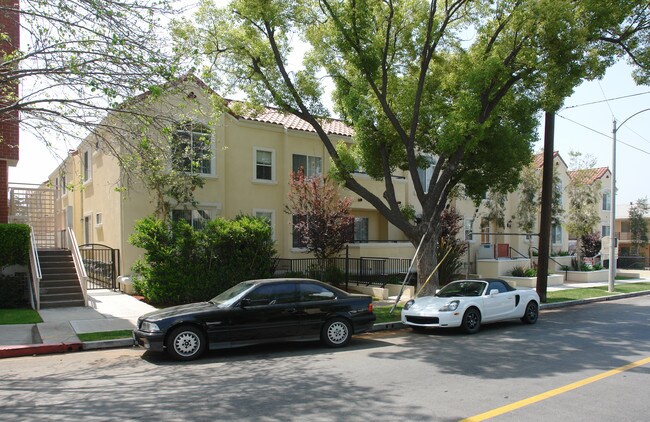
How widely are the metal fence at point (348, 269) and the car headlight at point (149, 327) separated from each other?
1033 centimetres

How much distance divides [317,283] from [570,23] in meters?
9.36

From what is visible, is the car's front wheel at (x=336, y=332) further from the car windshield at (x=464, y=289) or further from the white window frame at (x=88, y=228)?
the white window frame at (x=88, y=228)

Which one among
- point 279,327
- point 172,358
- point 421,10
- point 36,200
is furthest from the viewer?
point 36,200

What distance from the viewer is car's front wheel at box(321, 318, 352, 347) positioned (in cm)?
1005

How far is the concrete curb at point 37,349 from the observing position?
9352 mm

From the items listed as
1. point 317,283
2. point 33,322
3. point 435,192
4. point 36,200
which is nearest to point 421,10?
point 435,192

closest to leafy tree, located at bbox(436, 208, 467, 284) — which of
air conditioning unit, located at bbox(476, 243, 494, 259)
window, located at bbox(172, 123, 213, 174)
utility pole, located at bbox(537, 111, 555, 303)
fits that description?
air conditioning unit, located at bbox(476, 243, 494, 259)

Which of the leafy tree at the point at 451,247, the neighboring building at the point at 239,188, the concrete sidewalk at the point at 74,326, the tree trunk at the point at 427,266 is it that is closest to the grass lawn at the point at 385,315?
the concrete sidewalk at the point at 74,326

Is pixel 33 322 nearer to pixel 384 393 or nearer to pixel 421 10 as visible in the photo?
pixel 384 393

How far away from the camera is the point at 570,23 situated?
13156mm

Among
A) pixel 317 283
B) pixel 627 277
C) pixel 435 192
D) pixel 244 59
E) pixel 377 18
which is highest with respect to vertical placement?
pixel 377 18

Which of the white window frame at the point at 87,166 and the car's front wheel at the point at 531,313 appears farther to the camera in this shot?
the white window frame at the point at 87,166

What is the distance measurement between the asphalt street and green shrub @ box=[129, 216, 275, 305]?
5090 millimetres

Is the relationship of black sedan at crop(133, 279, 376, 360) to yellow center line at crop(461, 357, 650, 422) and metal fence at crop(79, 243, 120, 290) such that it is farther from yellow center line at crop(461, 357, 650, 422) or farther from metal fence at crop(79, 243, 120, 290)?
metal fence at crop(79, 243, 120, 290)
